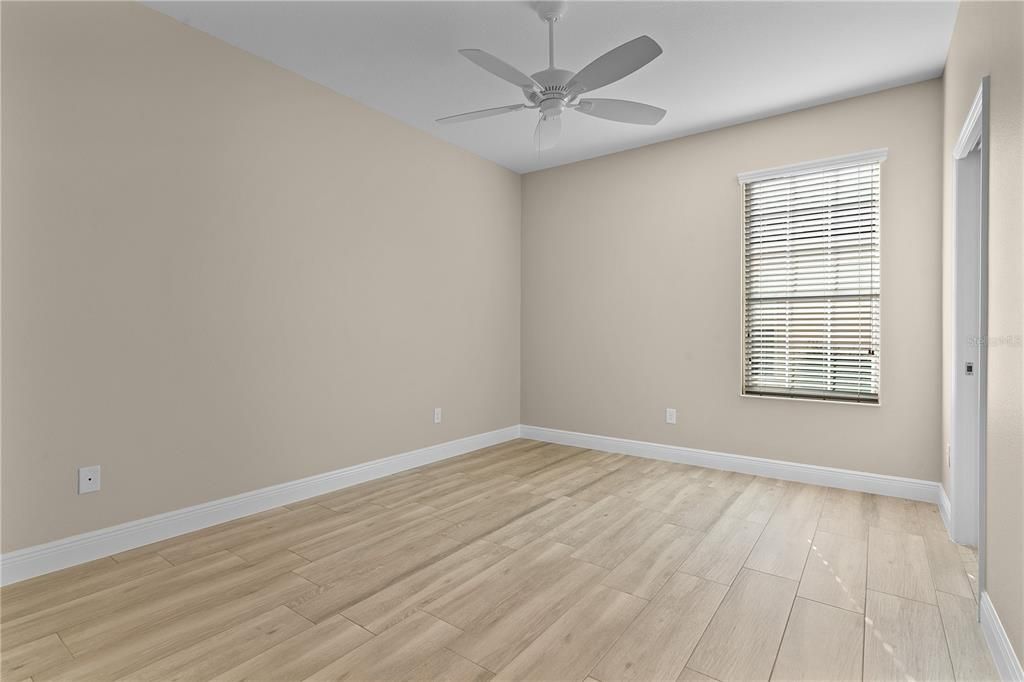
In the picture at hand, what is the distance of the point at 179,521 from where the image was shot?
271 cm

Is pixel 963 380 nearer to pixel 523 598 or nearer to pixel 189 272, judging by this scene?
pixel 523 598

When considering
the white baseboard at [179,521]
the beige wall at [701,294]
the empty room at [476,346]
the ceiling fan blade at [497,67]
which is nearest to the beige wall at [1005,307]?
the empty room at [476,346]

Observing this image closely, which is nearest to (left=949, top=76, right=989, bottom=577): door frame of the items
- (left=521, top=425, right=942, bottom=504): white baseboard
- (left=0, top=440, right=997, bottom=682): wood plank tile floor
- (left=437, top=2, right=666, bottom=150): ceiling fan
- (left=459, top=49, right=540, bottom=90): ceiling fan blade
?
(left=0, top=440, right=997, bottom=682): wood plank tile floor

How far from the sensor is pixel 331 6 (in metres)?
2.53

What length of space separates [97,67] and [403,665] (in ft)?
9.63

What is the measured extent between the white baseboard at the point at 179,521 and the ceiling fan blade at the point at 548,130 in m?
2.49

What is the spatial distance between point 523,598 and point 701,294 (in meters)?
2.90

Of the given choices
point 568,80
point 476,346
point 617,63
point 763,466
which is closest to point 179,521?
point 476,346

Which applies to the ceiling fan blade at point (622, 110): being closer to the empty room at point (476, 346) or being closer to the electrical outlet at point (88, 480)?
the empty room at point (476, 346)

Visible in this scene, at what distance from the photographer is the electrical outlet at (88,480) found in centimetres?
238

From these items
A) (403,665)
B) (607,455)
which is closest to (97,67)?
(403,665)

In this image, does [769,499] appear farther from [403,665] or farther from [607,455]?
[403,665]

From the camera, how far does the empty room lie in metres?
1.84

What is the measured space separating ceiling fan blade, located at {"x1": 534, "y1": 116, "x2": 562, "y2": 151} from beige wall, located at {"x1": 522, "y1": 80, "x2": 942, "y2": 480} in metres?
1.72
